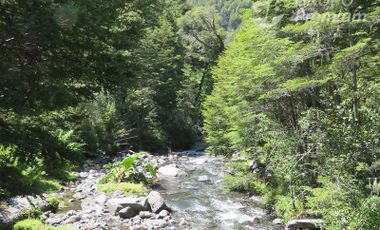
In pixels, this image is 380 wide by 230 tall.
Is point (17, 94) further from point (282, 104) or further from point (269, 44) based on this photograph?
point (282, 104)

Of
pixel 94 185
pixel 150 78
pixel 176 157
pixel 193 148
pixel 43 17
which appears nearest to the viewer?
pixel 43 17

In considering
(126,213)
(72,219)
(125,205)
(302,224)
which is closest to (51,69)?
(72,219)

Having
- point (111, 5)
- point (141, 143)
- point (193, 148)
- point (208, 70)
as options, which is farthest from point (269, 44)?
point (208, 70)

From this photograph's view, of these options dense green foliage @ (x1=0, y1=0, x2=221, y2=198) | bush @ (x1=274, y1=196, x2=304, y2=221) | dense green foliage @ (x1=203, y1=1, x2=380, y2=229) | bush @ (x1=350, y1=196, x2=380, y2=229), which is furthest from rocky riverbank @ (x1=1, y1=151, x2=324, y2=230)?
bush @ (x1=350, y1=196, x2=380, y2=229)

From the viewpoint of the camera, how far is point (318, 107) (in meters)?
11.1

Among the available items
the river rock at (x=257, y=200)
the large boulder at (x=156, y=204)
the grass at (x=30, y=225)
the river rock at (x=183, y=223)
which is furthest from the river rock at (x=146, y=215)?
the river rock at (x=257, y=200)

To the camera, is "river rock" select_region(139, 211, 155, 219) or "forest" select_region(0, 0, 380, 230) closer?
"forest" select_region(0, 0, 380, 230)

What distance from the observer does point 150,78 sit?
1244 inches

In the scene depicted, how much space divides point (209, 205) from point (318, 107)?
5.78m

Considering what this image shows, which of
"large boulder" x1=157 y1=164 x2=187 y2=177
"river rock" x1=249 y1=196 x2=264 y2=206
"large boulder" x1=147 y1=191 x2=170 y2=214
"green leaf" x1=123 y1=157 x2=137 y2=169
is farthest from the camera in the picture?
"large boulder" x1=157 y1=164 x2=187 y2=177

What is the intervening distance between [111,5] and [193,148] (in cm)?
2838

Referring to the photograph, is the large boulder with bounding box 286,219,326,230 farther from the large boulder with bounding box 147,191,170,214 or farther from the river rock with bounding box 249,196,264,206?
the large boulder with bounding box 147,191,170,214

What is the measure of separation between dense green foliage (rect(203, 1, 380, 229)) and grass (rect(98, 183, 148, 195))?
4.82 m

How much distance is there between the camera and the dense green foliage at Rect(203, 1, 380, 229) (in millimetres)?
8398
